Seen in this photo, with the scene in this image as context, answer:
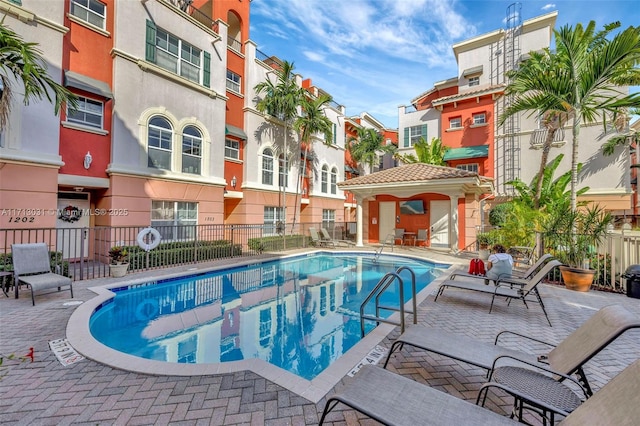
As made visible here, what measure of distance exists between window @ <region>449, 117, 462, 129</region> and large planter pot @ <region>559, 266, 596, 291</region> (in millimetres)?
18727

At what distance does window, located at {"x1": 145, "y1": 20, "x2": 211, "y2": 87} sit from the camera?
41.4 feet

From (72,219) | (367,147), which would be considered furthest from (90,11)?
(367,147)

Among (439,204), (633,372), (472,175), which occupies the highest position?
(472,175)

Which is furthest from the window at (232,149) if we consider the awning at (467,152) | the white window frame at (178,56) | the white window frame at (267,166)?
the awning at (467,152)

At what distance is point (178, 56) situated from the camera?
45.0 ft

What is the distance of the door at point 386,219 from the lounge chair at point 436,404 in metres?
16.8

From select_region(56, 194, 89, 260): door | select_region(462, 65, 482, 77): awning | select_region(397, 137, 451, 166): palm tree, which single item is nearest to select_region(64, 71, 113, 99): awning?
select_region(56, 194, 89, 260): door

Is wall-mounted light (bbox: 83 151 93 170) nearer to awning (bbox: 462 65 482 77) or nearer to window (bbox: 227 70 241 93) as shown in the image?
window (bbox: 227 70 241 93)

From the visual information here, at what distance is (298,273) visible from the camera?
11.7 meters

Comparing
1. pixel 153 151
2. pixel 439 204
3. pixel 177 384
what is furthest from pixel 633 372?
pixel 439 204

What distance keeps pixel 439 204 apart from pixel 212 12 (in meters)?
18.0

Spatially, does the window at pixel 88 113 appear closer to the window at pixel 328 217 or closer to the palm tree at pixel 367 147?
the window at pixel 328 217

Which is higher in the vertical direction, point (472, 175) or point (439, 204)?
point (472, 175)

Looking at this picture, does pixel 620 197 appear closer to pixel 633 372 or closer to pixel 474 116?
pixel 474 116
